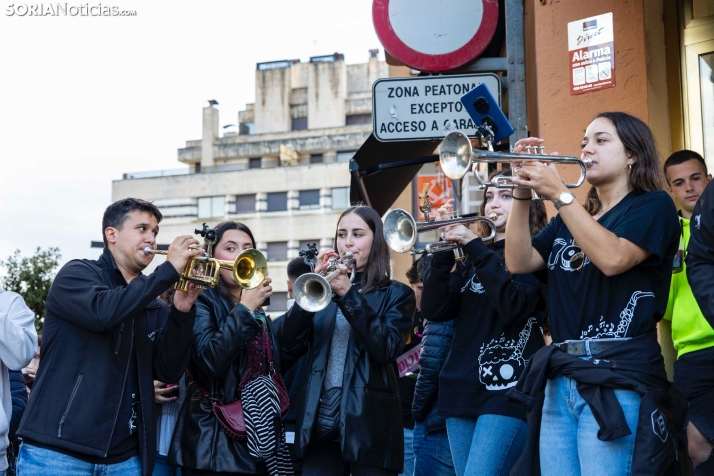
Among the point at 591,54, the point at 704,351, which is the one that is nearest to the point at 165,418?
the point at 704,351

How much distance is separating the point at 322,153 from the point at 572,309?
53246 millimetres

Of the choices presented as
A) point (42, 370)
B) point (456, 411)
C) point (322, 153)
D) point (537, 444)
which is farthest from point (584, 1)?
point (322, 153)

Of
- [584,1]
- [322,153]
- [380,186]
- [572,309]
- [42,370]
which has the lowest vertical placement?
[42,370]

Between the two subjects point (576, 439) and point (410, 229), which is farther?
point (410, 229)

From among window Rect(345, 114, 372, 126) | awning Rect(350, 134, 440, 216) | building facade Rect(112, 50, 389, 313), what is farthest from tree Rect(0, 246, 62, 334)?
window Rect(345, 114, 372, 126)

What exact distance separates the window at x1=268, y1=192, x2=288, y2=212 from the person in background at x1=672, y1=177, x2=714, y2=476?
49.4 m

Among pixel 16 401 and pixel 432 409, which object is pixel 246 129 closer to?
pixel 16 401

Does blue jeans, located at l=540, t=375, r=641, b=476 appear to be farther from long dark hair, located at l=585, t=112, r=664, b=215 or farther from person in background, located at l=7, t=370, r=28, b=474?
person in background, located at l=7, t=370, r=28, b=474

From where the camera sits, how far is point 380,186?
965 cm

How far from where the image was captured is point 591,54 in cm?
595

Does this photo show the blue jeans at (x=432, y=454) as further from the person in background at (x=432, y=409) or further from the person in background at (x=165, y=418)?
the person in background at (x=165, y=418)

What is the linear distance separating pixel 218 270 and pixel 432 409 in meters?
1.54

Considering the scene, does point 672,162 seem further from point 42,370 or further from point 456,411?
point 42,370

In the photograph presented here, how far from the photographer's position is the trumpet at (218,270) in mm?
4590
